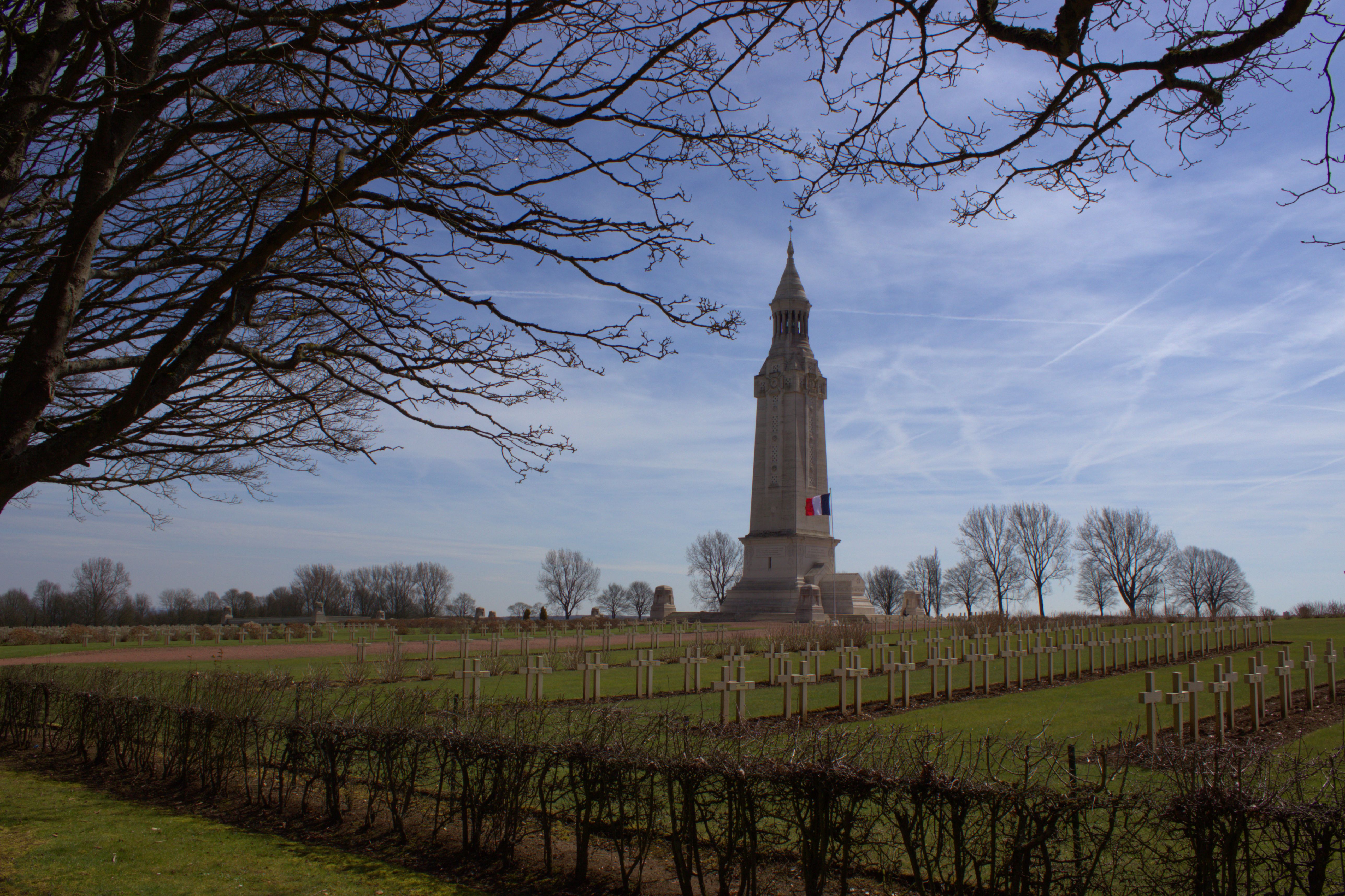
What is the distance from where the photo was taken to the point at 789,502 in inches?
1827

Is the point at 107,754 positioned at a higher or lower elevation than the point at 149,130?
lower

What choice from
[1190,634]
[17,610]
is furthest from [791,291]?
[17,610]

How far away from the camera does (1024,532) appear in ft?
206

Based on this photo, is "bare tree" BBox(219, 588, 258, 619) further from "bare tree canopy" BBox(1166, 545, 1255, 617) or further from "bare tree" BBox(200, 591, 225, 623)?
"bare tree canopy" BBox(1166, 545, 1255, 617)

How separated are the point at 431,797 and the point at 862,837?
13.7 feet

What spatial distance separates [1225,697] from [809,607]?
29912 mm

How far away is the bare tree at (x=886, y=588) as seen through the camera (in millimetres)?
80062

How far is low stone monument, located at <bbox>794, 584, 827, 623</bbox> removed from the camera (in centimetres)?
4028

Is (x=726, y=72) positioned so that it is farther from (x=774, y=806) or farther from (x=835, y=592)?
(x=835, y=592)

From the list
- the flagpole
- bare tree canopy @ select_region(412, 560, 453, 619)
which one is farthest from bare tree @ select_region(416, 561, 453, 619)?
the flagpole

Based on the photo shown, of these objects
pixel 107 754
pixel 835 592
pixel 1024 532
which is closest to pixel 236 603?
pixel 835 592

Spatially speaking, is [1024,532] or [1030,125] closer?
[1030,125]

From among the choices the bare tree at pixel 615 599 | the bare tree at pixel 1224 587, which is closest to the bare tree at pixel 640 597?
the bare tree at pixel 615 599

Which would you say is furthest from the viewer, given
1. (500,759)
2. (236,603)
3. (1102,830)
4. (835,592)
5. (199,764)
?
(236,603)
